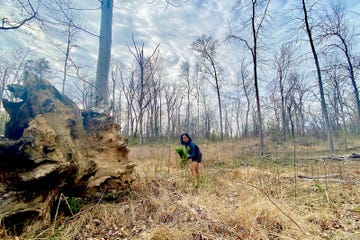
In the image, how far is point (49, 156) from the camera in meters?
2.68

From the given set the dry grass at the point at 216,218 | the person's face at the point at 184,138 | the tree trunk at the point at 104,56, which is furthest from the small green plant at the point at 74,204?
the person's face at the point at 184,138

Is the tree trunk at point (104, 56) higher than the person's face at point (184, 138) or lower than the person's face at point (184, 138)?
higher

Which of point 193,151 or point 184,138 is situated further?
point 184,138

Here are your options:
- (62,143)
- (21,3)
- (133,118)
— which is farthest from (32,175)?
(133,118)

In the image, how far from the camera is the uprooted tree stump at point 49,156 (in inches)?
97.0

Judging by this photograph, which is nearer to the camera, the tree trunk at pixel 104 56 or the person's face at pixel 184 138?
the tree trunk at pixel 104 56

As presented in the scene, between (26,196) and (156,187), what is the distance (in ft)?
8.00

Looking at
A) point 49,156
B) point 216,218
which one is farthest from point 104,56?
point 216,218

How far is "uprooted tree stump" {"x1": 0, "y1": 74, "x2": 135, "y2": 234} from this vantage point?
2.46 m

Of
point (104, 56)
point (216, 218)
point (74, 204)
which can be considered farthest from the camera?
point (104, 56)

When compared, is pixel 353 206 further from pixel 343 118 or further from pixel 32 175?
pixel 343 118

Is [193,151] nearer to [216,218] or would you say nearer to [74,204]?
[216,218]

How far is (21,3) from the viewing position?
14.1 feet

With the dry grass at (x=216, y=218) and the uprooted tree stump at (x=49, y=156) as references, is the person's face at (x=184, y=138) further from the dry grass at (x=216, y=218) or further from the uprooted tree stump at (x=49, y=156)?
the uprooted tree stump at (x=49, y=156)
